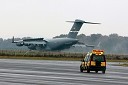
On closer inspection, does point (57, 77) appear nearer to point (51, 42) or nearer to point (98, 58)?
point (98, 58)

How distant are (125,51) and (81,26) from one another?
1718 centimetres

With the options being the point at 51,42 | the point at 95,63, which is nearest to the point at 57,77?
the point at 95,63

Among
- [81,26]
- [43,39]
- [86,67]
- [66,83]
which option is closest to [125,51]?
[81,26]

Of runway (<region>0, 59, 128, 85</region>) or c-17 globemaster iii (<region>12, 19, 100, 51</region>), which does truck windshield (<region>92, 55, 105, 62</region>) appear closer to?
runway (<region>0, 59, 128, 85</region>)

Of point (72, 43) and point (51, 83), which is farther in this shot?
point (72, 43)

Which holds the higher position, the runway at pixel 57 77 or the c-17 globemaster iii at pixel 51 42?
the c-17 globemaster iii at pixel 51 42

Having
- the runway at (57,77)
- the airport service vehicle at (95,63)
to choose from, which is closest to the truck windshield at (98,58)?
the airport service vehicle at (95,63)

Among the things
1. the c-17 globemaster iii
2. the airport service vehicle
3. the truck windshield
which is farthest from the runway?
the c-17 globemaster iii

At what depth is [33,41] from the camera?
15062 centimetres

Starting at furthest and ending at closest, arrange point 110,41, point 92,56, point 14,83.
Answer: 1. point 110,41
2. point 92,56
3. point 14,83

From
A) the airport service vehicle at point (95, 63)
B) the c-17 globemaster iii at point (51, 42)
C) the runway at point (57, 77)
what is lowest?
the runway at point (57, 77)

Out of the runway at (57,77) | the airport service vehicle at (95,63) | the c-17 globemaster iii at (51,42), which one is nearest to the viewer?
the runway at (57,77)

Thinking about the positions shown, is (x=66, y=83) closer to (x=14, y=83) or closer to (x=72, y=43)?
(x=14, y=83)

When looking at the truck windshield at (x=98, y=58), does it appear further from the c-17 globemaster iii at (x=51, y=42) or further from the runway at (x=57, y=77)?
the c-17 globemaster iii at (x=51, y=42)
